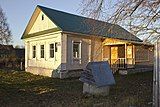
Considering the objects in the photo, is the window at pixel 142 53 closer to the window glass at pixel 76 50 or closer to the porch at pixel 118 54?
the porch at pixel 118 54

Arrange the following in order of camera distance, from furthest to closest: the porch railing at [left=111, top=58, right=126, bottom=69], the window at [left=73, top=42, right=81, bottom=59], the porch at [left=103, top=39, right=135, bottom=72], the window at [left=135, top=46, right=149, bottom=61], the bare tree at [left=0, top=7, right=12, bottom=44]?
the bare tree at [left=0, top=7, right=12, bottom=44]
the window at [left=135, top=46, right=149, bottom=61]
the porch railing at [left=111, top=58, right=126, bottom=69]
the porch at [left=103, top=39, right=135, bottom=72]
the window at [left=73, top=42, right=81, bottom=59]

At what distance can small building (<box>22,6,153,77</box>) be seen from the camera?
70.1 ft

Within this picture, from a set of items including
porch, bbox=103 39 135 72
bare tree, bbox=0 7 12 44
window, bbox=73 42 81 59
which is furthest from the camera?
bare tree, bbox=0 7 12 44

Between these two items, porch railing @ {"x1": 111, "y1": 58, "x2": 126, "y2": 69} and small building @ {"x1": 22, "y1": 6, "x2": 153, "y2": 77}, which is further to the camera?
porch railing @ {"x1": 111, "y1": 58, "x2": 126, "y2": 69}

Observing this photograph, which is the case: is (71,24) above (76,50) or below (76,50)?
above

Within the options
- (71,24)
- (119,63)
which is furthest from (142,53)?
(71,24)

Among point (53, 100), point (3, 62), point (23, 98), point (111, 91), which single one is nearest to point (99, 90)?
point (111, 91)

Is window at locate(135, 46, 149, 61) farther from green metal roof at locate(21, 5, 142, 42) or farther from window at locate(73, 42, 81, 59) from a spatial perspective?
window at locate(73, 42, 81, 59)

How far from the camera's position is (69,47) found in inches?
852

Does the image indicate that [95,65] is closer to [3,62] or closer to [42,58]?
[42,58]

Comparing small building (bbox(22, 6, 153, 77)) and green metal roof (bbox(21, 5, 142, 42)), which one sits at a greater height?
green metal roof (bbox(21, 5, 142, 42))

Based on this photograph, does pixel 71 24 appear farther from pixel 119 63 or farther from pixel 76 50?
pixel 119 63

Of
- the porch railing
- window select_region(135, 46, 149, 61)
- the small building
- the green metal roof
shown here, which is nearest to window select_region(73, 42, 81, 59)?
the small building

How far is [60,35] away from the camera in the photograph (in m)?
21.0
